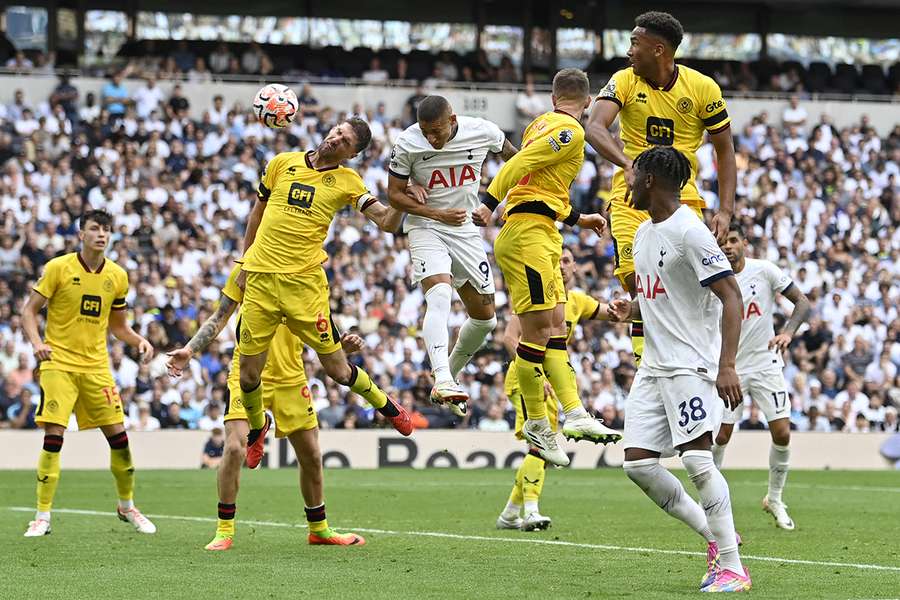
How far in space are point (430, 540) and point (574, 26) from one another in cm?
2900

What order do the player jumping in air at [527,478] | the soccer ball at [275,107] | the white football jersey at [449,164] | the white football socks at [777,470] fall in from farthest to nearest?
the white football socks at [777,470]
the player jumping in air at [527,478]
the soccer ball at [275,107]
the white football jersey at [449,164]

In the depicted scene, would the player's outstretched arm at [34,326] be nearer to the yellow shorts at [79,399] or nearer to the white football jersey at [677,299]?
the yellow shorts at [79,399]

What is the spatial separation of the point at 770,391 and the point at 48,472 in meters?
7.16

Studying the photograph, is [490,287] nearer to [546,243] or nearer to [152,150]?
[546,243]

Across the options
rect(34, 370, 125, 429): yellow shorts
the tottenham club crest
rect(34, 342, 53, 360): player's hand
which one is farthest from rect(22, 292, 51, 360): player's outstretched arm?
the tottenham club crest

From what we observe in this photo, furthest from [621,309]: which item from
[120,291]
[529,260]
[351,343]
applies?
[120,291]

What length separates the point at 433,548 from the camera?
1158 cm

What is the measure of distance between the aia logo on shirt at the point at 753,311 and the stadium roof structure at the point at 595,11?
24904mm

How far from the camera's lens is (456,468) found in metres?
25.0

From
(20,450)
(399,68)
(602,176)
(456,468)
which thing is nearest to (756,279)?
(456,468)

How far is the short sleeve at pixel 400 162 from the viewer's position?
11656mm

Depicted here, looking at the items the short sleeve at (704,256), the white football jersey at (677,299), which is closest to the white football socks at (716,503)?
the white football jersey at (677,299)

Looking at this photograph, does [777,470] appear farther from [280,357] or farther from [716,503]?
[716,503]

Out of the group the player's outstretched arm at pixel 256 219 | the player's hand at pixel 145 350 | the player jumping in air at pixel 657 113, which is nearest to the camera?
the player jumping in air at pixel 657 113
